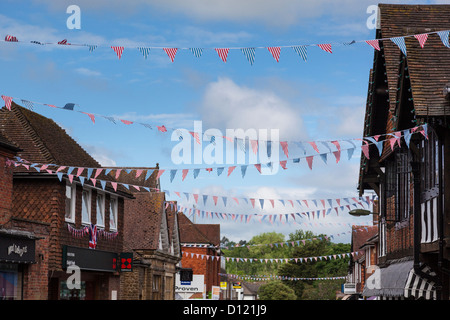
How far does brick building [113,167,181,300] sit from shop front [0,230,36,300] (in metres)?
13.8

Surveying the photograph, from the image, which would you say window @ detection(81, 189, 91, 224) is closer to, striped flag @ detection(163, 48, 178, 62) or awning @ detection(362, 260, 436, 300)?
awning @ detection(362, 260, 436, 300)

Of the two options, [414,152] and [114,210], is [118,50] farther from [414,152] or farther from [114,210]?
[114,210]

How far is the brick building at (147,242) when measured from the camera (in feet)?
127

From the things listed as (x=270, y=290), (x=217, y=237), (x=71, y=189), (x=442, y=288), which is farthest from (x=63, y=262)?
(x=270, y=290)

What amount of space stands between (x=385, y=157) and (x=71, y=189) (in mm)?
11730

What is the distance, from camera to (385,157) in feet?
78.7

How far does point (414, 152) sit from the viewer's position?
66.1ft

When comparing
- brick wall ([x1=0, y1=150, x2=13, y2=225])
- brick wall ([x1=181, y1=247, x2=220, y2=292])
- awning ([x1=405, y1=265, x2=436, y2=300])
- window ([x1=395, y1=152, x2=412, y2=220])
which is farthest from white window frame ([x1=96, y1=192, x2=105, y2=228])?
brick wall ([x1=181, y1=247, x2=220, y2=292])

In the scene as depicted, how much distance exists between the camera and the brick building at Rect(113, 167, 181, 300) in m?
38.7

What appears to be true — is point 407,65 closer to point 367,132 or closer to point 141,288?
point 367,132

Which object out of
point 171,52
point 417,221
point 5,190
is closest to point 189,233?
point 5,190

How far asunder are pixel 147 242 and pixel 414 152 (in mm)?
23413

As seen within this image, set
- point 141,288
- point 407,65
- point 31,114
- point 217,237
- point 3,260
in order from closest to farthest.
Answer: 1. point 407,65
2. point 3,260
3. point 31,114
4. point 141,288
5. point 217,237

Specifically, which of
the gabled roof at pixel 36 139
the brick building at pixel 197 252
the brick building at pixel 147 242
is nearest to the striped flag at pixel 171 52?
the gabled roof at pixel 36 139
